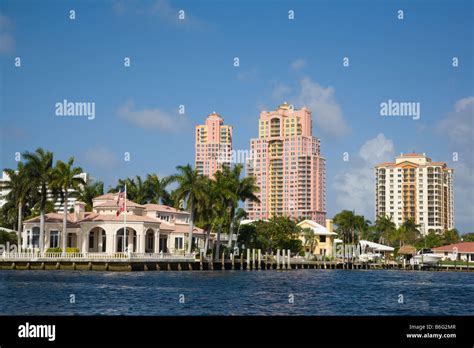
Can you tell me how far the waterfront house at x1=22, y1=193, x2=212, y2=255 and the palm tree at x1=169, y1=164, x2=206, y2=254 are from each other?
4.37 meters

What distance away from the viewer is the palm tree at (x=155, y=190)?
109 metres

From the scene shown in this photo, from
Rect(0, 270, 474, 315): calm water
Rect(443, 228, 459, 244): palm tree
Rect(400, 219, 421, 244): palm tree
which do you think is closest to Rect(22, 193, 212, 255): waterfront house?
Rect(0, 270, 474, 315): calm water

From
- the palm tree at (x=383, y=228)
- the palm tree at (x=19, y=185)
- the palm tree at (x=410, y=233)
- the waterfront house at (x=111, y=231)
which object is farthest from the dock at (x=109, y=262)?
the palm tree at (x=383, y=228)

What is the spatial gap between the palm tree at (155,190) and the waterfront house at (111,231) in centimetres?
1487

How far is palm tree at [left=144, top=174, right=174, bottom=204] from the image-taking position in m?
109

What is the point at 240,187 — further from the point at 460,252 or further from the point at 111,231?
the point at 460,252

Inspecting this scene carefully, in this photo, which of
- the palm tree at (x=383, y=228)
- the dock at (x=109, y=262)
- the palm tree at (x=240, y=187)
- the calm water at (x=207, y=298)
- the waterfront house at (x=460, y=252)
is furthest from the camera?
the palm tree at (x=383, y=228)

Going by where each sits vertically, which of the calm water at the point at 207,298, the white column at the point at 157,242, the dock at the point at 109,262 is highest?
the white column at the point at 157,242

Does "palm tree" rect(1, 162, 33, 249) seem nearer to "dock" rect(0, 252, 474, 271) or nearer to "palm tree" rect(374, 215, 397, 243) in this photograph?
"dock" rect(0, 252, 474, 271)

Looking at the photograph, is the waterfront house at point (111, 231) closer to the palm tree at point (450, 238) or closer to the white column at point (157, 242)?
the white column at point (157, 242)

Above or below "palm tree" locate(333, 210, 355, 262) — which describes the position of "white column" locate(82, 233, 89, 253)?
below
